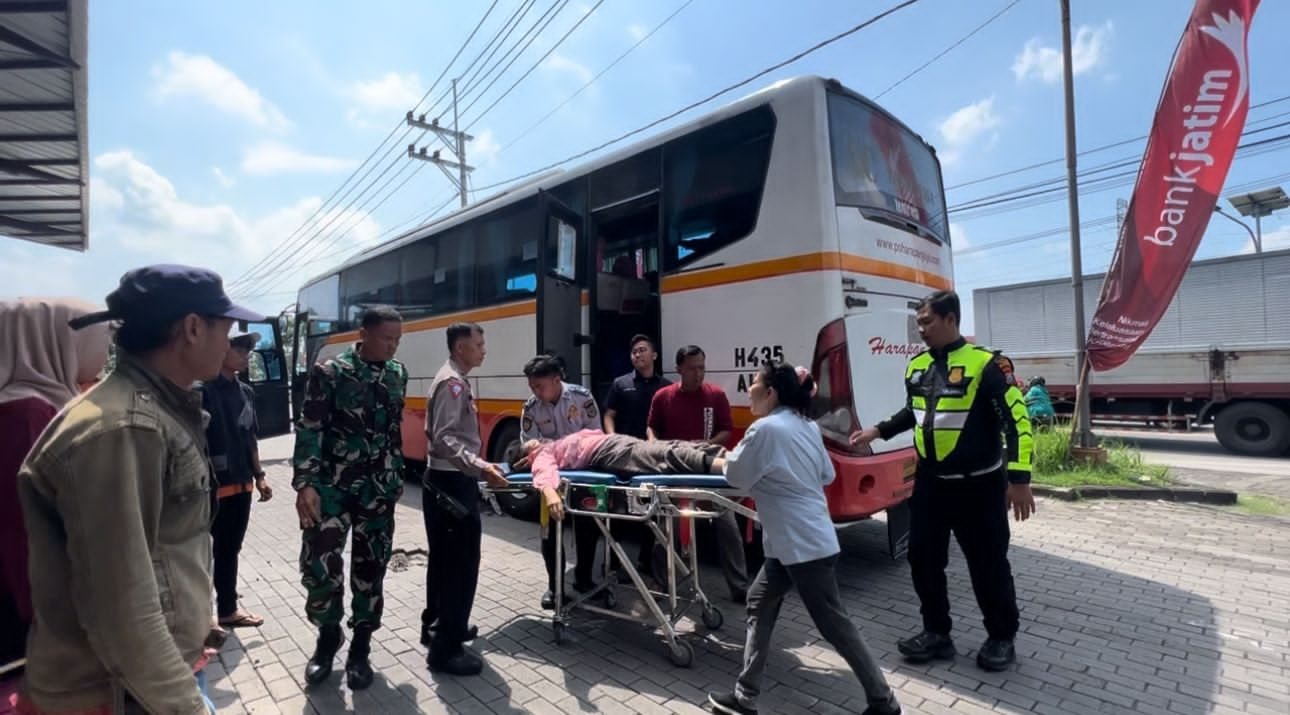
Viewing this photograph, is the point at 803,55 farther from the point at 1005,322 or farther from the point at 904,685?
the point at 1005,322

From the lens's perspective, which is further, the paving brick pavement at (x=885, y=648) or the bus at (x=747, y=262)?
the bus at (x=747, y=262)

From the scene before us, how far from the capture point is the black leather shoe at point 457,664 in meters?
3.26

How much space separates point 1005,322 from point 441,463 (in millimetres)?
14423

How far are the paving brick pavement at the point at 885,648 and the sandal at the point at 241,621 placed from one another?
2.0 inches

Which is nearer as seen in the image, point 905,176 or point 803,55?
point 905,176

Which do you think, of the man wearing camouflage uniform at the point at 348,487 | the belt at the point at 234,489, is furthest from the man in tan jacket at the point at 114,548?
the belt at the point at 234,489

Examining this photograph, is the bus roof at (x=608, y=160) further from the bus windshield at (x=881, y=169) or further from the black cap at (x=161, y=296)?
the black cap at (x=161, y=296)

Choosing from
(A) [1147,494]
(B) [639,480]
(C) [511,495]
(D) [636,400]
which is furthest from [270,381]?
(A) [1147,494]

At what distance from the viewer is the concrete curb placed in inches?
269

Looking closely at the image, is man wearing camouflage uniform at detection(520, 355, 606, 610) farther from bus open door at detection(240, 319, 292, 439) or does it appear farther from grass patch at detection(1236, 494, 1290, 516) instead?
bus open door at detection(240, 319, 292, 439)

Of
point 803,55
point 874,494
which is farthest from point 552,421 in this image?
point 803,55

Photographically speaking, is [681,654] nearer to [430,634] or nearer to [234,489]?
[430,634]

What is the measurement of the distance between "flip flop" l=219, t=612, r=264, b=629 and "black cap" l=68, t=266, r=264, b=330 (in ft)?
10.4

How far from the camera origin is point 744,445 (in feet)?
9.37
